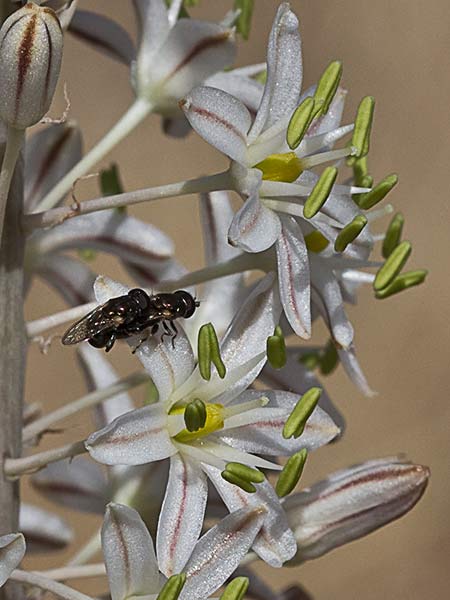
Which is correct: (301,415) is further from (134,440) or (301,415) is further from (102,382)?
(102,382)

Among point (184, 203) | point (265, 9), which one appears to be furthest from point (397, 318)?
point (265, 9)

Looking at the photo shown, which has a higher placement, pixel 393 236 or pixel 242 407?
pixel 393 236

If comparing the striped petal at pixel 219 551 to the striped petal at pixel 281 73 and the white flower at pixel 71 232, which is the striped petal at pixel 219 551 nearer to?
the striped petal at pixel 281 73

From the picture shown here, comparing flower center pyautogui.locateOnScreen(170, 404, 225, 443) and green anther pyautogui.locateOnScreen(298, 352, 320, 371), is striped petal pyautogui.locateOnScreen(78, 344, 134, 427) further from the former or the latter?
flower center pyautogui.locateOnScreen(170, 404, 225, 443)

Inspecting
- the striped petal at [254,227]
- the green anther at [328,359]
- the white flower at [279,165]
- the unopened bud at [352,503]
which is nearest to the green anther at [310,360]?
the green anther at [328,359]

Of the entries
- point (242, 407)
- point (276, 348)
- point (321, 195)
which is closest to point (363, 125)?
point (321, 195)
